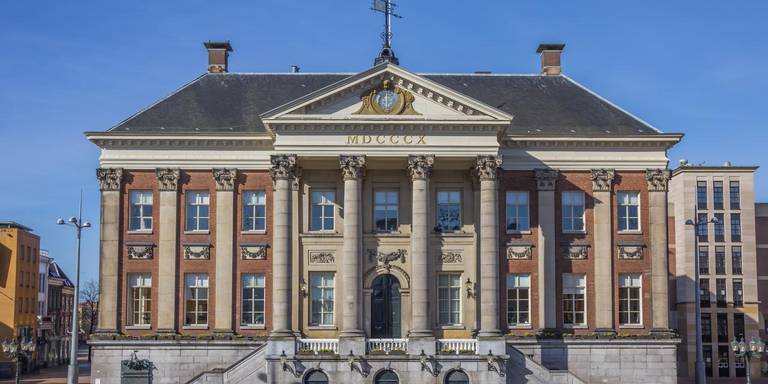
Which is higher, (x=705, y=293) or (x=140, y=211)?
(x=140, y=211)

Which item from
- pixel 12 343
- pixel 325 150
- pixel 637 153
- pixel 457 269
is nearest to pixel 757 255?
pixel 637 153

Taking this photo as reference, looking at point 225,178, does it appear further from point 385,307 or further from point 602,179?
point 602,179

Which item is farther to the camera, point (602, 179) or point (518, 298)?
point (602, 179)

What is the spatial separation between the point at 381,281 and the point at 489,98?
12.2 metres

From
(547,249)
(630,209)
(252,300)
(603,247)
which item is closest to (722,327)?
(630,209)

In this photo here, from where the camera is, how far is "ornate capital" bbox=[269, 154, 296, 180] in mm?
46438

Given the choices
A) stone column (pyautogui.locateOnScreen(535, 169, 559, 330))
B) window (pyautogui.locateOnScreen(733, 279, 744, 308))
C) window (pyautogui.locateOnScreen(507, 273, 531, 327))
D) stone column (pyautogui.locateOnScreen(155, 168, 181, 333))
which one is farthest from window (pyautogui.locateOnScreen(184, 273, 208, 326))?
window (pyautogui.locateOnScreen(733, 279, 744, 308))

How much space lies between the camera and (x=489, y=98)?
2135 inches

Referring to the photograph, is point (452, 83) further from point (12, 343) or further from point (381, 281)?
point (12, 343)

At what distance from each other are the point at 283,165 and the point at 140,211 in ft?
28.1

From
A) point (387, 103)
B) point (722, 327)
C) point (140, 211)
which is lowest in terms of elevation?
point (722, 327)

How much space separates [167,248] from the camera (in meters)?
49.4

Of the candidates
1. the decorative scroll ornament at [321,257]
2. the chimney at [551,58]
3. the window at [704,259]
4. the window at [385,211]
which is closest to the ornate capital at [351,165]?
the window at [385,211]

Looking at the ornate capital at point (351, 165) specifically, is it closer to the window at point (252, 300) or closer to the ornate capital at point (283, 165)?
the ornate capital at point (283, 165)
